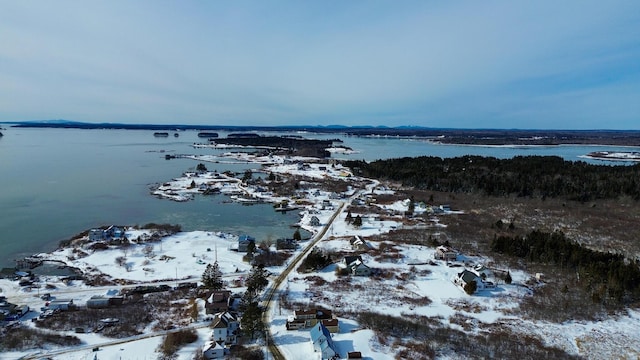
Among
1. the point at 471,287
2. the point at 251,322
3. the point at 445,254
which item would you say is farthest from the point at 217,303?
the point at 445,254

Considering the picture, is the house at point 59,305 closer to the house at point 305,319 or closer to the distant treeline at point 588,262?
the house at point 305,319

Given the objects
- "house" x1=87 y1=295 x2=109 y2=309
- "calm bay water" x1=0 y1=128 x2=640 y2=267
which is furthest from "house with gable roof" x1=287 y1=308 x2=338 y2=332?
"calm bay water" x1=0 y1=128 x2=640 y2=267

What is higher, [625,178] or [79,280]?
[625,178]

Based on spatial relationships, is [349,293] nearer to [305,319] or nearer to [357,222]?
[305,319]

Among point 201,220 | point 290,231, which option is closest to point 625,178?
point 290,231

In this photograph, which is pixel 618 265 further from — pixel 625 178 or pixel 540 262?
pixel 625 178

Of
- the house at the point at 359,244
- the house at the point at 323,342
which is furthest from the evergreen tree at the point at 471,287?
the house at the point at 323,342
